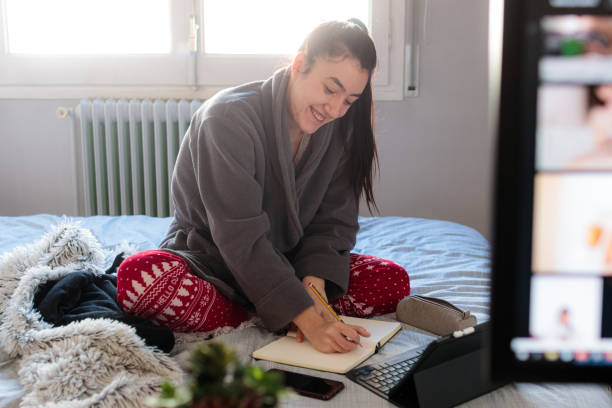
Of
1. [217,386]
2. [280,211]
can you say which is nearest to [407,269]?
[280,211]

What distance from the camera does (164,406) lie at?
0.31 meters

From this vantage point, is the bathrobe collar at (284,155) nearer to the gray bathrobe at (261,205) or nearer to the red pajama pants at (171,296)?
the gray bathrobe at (261,205)

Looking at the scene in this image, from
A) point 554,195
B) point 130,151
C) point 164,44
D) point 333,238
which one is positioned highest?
point 164,44

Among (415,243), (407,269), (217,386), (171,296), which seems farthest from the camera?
(415,243)

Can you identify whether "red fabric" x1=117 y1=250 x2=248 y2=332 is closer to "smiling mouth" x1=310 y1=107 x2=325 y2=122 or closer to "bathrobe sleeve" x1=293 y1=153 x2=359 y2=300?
"bathrobe sleeve" x1=293 y1=153 x2=359 y2=300

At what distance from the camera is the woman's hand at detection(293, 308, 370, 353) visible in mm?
918

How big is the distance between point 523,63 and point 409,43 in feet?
6.59

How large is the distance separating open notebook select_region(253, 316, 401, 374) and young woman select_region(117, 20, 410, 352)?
2 cm

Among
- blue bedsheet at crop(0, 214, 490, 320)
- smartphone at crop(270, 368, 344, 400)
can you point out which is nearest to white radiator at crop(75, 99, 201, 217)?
blue bedsheet at crop(0, 214, 490, 320)

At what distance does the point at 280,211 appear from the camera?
48.7 inches

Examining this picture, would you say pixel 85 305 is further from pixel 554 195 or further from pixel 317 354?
pixel 554 195

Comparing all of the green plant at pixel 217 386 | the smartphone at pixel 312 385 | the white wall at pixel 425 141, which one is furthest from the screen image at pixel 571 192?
the white wall at pixel 425 141

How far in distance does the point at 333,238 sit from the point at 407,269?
26cm

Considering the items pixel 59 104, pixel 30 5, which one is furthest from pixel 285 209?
pixel 30 5
